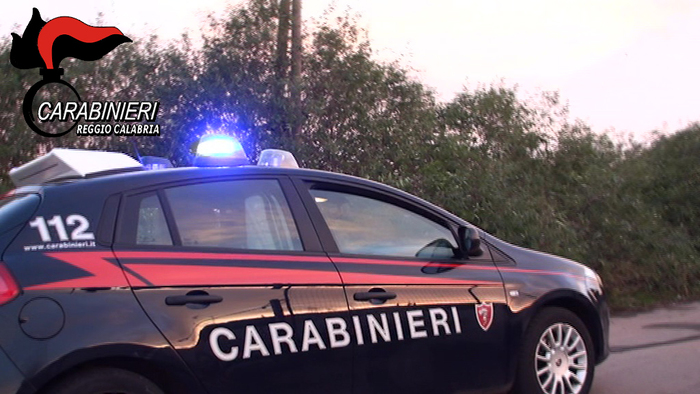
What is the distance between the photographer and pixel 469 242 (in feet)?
14.5

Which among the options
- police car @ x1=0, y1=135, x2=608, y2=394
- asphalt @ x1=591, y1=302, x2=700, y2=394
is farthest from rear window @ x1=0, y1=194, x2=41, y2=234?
asphalt @ x1=591, y1=302, x2=700, y2=394

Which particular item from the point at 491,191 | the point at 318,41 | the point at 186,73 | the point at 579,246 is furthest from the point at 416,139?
the point at 186,73

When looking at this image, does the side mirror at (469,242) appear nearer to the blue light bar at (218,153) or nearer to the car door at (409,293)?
the car door at (409,293)

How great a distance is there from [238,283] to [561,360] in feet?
8.01

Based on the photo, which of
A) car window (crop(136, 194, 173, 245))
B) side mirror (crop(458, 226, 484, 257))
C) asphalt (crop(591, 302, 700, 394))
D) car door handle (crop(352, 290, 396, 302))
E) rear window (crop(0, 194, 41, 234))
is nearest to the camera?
rear window (crop(0, 194, 41, 234))

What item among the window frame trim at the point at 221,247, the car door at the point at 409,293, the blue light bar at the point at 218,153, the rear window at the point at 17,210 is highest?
the blue light bar at the point at 218,153

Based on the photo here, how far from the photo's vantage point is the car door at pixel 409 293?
3959mm

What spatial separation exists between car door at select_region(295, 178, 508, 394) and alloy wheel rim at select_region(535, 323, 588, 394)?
14.9 inches

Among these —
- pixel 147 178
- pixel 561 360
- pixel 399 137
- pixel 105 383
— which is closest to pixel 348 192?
pixel 147 178

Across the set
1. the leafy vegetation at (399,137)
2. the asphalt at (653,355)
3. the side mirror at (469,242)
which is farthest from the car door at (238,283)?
the leafy vegetation at (399,137)

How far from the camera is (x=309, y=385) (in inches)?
145

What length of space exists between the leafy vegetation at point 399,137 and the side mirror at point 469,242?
196 inches

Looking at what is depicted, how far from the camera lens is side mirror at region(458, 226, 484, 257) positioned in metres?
4.42

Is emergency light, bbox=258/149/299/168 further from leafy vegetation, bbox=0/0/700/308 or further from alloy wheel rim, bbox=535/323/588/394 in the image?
leafy vegetation, bbox=0/0/700/308
